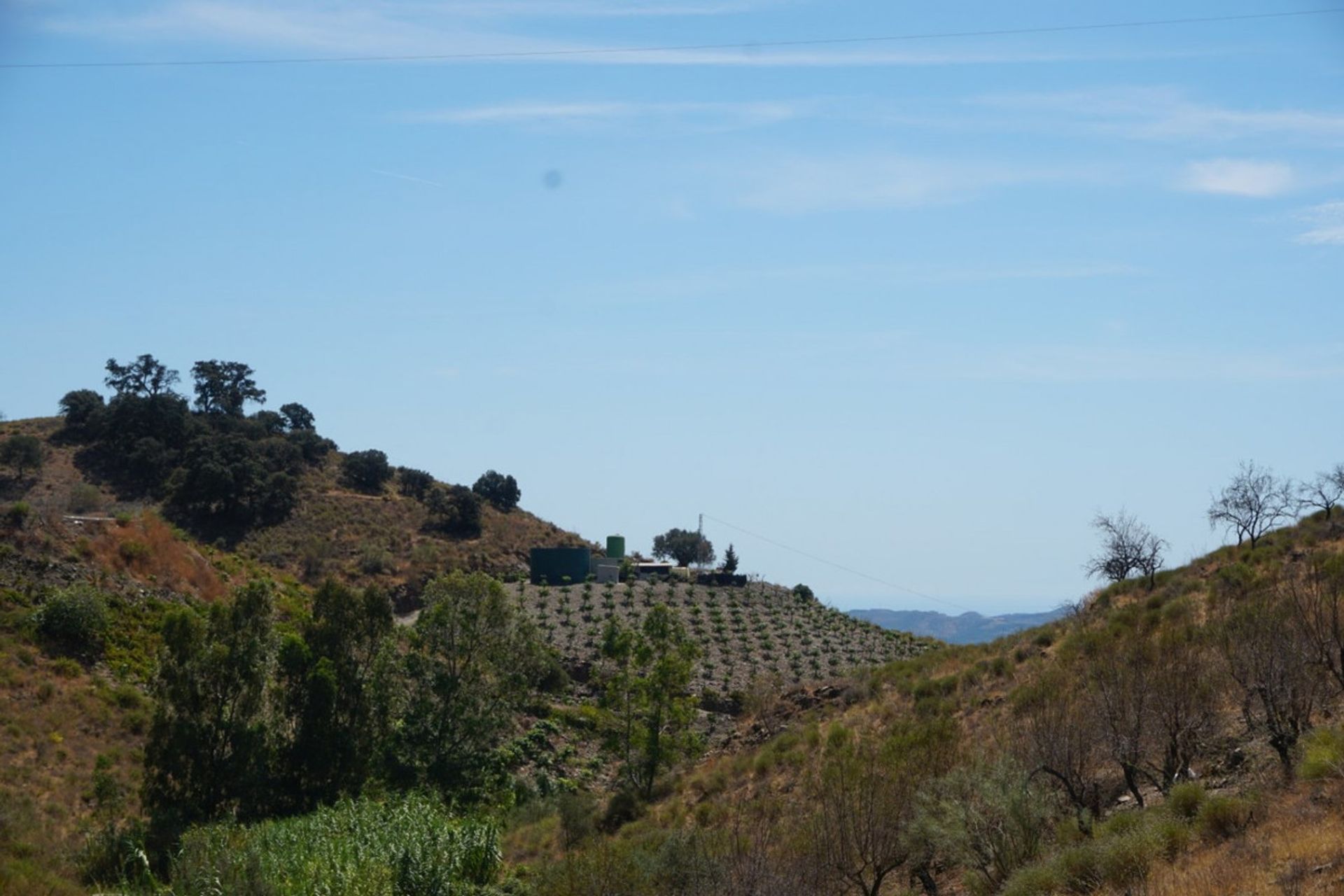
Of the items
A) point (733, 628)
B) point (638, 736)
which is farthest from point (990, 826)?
point (733, 628)

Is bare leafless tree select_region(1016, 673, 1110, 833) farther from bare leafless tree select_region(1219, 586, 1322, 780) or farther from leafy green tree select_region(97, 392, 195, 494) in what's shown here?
leafy green tree select_region(97, 392, 195, 494)

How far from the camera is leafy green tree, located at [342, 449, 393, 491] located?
106m

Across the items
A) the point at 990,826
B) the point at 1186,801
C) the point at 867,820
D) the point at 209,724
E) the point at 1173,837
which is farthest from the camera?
the point at 209,724

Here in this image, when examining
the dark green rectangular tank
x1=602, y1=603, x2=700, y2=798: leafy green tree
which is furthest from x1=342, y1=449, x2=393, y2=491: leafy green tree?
x1=602, y1=603, x2=700, y2=798: leafy green tree

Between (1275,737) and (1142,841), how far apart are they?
5.35 metres

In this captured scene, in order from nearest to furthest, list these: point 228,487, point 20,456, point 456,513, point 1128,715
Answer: point 1128,715, point 20,456, point 228,487, point 456,513

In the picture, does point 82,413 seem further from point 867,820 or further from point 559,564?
point 867,820

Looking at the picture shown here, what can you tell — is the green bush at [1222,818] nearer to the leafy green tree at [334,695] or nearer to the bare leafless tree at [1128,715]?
the bare leafless tree at [1128,715]

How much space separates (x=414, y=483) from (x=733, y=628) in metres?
44.6

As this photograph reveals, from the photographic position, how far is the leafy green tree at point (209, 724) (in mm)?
36719

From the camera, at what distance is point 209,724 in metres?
37.6

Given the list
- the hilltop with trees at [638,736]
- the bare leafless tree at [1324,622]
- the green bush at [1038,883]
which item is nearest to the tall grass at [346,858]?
the hilltop with trees at [638,736]

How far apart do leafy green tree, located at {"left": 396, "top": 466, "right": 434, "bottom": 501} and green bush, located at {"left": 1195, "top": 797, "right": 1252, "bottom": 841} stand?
92541 mm

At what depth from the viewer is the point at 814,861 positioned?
2081 centimetres
